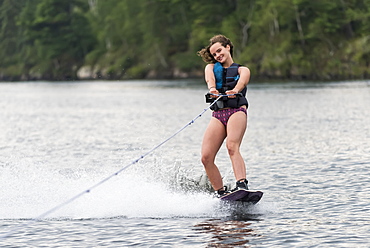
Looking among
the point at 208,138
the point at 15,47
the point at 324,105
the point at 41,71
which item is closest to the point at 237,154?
the point at 208,138

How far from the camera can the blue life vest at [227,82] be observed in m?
9.77

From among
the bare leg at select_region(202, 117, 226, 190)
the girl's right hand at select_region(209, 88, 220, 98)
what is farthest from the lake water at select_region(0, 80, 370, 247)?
the girl's right hand at select_region(209, 88, 220, 98)

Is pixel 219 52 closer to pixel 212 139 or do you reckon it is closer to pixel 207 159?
pixel 212 139

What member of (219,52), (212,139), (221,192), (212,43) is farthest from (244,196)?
(212,43)

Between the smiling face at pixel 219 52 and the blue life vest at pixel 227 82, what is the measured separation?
105 millimetres

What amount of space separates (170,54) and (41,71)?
90.4ft

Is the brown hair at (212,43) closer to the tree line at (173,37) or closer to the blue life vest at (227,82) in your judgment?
the blue life vest at (227,82)

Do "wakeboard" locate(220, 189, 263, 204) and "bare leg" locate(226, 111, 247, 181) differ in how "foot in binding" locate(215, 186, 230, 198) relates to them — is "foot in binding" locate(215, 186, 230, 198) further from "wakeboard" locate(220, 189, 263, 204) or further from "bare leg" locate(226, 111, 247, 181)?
"bare leg" locate(226, 111, 247, 181)

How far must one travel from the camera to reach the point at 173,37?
9756cm

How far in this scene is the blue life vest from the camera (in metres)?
9.77

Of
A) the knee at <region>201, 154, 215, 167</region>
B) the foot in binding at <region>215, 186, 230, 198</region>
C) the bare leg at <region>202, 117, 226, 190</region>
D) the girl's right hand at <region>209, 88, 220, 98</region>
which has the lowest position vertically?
the foot in binding at <region>215, 186, 230, 198</region>

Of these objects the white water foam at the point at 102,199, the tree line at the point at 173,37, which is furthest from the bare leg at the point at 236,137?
the tree line at the point at 173,37

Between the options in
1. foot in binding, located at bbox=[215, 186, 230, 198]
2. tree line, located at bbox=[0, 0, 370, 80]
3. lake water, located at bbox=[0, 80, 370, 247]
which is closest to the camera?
lake water, located at bbox=[0, 80, 370, 247]

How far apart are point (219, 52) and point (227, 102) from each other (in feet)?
2.22
